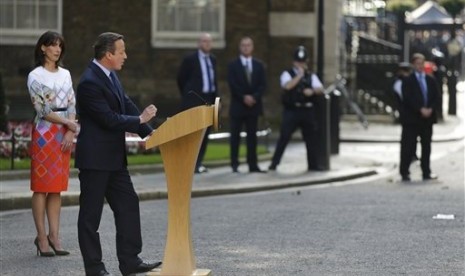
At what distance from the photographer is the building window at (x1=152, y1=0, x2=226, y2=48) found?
27.5m

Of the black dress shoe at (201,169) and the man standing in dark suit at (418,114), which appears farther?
the man standing in dark suit at (418,114)

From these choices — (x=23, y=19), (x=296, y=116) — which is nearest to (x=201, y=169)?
(x=296, y=116)

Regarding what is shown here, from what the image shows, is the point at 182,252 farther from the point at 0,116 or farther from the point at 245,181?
the point at 0,116

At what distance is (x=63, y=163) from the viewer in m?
11.6

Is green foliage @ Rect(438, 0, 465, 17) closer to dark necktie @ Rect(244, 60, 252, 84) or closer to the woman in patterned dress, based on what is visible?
dark necktie @ Rect(244, 60, 252, 84)

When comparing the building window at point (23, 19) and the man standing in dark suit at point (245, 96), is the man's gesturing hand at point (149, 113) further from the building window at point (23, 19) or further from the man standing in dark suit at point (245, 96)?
the building window at point (23, 19)

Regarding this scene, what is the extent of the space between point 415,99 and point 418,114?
0.78ft

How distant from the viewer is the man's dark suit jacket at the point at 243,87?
1969 cm

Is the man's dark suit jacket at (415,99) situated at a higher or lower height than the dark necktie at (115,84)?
lower

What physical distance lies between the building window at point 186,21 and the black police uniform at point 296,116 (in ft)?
24.4

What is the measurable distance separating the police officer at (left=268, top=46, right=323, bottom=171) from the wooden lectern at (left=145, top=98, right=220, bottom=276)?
10293 millimetres

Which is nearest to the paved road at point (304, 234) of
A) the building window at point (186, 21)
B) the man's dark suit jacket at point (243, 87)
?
the man's dark suit jacket at point (243, 87)

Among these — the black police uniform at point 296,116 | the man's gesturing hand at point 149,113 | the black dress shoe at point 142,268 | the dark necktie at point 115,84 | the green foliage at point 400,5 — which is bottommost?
the black dress shoe at point 142,268

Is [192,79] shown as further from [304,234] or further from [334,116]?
[304,234]
